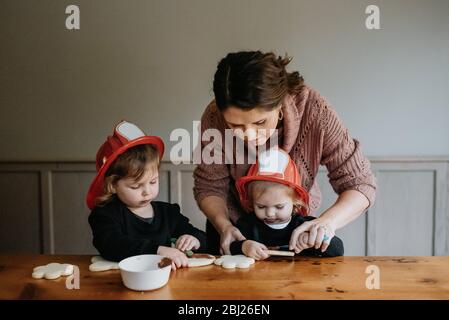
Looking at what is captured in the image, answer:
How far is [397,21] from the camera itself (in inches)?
103

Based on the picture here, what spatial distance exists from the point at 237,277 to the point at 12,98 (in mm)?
2124

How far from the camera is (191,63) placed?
2.67m

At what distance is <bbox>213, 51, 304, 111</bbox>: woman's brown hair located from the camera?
4.34ft

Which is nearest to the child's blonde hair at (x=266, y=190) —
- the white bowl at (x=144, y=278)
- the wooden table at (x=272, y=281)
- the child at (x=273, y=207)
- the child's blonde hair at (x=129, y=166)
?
the child at (x=273, y=207)

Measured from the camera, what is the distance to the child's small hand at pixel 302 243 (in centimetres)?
135

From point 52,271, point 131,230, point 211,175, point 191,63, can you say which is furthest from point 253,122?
point 191,63

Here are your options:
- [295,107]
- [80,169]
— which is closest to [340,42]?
[295,107]

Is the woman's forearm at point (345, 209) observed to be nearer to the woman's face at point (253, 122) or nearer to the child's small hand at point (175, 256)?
the woman's face at point (253, 122)

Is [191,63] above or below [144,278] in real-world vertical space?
above

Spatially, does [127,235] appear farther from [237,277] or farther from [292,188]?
[292,188]

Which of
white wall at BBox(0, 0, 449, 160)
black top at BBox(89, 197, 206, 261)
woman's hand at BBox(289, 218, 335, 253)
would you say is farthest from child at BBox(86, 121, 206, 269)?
white wall at BBox(0, 0, 449, 160)

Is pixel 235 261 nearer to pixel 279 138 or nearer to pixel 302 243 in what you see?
pixel 302 243

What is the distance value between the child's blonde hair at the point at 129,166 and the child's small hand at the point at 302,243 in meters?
0.51

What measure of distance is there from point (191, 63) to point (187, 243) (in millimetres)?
1464
